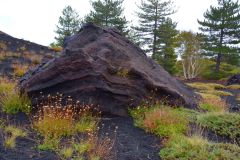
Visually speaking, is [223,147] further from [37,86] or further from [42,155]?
[37,86]

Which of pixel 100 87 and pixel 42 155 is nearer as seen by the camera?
pixel 42 155

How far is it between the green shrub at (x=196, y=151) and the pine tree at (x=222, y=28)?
30.7m

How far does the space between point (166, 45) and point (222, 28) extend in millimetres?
6051

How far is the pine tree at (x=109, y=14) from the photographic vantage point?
34844 mm

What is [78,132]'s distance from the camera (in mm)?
7008

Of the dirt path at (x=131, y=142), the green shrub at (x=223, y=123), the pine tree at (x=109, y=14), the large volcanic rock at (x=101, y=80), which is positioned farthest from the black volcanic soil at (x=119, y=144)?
the pine tree at (x=109, y=14)

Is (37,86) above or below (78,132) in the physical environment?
above

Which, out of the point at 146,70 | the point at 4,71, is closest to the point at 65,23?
the point at 4,71

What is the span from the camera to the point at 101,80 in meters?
8.48

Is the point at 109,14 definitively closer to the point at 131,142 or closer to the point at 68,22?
the point at 68,22

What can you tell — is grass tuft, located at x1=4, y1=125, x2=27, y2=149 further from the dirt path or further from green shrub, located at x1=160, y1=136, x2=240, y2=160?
green shrub, located at x1=160, y1=136, x2=240, y2=160

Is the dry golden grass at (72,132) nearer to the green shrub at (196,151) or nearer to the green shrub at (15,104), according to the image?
the green shrub at (15,104)

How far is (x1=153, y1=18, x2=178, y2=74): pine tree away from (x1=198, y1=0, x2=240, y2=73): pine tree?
141 inches

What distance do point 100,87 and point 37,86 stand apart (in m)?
1.59
